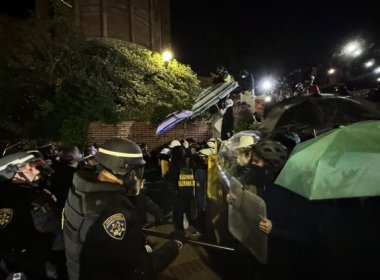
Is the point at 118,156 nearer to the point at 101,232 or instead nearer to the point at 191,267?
the point at 101,232

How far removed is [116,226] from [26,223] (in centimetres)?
132

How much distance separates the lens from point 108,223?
6.39 ft

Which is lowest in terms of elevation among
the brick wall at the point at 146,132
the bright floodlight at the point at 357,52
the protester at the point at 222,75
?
the brick wall at the point at 146,132

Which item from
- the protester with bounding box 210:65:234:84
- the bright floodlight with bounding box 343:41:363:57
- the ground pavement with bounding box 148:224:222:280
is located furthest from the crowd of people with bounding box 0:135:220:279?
the bright floodlight with bounding box 343:41:363:57

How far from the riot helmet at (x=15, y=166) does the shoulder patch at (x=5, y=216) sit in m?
0.34

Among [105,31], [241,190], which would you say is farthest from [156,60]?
[241,190]

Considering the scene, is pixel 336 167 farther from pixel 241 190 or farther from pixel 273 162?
pixel 241 190

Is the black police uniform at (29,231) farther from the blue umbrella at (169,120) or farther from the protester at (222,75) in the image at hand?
the protester at (222,75)

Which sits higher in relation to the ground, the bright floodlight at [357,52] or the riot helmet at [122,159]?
the bright floodlight at [357,52]

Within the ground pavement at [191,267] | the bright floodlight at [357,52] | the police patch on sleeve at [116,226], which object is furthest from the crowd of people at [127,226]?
the bright floodlight at [357,52]

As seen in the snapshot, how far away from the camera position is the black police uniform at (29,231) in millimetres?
2691

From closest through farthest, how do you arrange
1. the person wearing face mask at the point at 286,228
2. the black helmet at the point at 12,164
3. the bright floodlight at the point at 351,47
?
1. the person wearing face mask at the point at 286,228
2. the black helmet at the point at 12,164
3. the bright floodlight at the point at 351,47

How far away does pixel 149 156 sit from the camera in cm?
960

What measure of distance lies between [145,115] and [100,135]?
2120 millimetres
